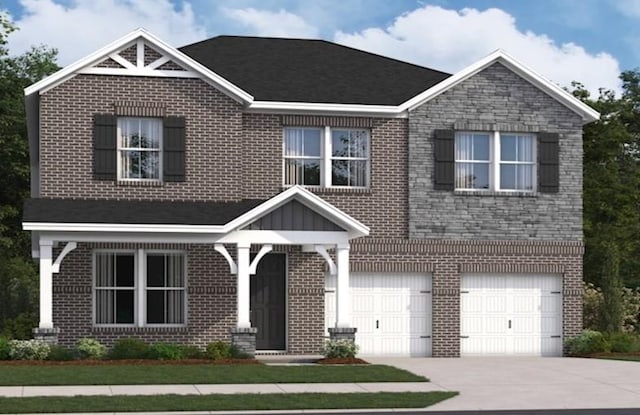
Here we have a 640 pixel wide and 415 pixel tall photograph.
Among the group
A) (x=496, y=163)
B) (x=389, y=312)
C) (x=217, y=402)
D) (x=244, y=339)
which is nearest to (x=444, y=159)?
(x=496, y=163)

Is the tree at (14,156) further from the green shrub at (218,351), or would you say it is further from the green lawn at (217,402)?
the green lawn at (217,402)

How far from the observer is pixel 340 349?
25438mm

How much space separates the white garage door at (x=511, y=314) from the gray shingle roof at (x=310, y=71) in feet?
17.6

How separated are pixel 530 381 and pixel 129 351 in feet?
28.6

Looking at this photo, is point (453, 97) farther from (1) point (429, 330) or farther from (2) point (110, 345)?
(2) point (110, 345)

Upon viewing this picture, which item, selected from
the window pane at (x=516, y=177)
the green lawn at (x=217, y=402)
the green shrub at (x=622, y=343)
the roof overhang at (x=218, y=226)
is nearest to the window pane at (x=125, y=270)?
the roof overhang at (x=218, y=226)

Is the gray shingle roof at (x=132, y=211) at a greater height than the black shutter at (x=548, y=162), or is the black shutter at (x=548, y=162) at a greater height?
the black shutter at (x=548, y=162)

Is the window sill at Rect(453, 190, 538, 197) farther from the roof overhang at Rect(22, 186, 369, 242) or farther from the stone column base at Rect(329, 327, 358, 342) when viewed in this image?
the stone column base at Rect(329, 327, 358, 342)

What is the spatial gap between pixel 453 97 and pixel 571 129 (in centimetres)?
334

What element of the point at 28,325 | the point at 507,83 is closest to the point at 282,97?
the point at 507,83

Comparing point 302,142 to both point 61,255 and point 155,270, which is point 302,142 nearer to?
point 155,270

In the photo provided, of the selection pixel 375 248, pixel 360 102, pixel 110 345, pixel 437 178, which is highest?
pixel 360 102

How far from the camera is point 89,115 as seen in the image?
2700 cm

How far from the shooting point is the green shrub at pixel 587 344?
2866cm
